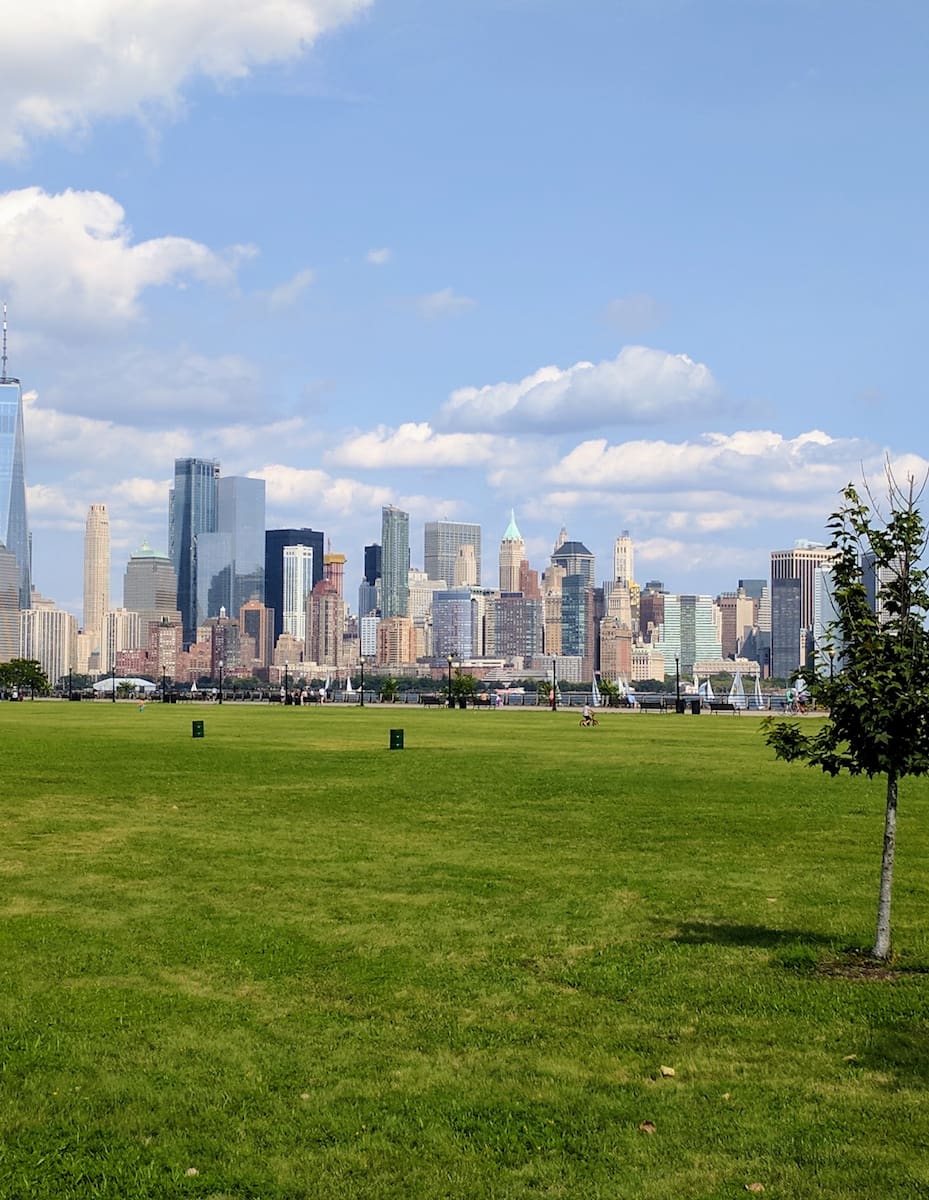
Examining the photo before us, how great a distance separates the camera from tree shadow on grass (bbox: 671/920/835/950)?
42.4 feet

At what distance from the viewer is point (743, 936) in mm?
13289

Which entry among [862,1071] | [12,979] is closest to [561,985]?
[862,1071]

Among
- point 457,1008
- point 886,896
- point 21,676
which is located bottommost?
point 21,676

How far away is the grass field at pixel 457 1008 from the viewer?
24.7 ft

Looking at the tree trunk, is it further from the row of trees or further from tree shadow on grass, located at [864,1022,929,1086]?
the row of trees

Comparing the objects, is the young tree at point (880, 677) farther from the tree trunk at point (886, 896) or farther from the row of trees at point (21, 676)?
the row of trees at point (21, 676)

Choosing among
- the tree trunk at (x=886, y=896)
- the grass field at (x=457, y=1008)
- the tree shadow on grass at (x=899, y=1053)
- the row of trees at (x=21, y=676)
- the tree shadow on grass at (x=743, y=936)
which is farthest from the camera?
the row of trees at (x=21, y=676)

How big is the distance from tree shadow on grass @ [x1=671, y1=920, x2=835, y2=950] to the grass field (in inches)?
2.2

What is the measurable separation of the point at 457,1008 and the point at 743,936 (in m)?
4.01

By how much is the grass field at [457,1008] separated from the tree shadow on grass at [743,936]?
55 mm

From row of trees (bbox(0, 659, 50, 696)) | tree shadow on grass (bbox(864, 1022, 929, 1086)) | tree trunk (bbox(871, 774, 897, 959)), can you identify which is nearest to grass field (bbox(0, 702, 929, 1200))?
tree shadow on grass (bbox(864, 1022, 929, 1086))

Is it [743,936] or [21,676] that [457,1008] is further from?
[21,676]

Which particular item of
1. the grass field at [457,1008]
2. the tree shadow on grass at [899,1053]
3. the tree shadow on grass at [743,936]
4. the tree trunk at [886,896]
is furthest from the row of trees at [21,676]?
the tree shadow on grass at [899,1053]

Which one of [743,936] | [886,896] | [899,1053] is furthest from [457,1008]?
[886,896]
